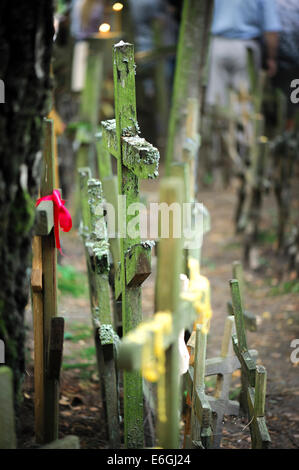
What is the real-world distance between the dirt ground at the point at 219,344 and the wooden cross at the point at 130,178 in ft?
1.59

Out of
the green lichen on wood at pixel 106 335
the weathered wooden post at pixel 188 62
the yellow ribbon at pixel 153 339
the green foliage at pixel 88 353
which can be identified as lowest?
the green foliage at pixel 88 353

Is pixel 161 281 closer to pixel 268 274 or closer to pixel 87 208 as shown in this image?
pixel 87 208

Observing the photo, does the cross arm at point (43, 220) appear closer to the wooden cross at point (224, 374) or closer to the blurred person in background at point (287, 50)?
the wooden cross at point (224, 374)

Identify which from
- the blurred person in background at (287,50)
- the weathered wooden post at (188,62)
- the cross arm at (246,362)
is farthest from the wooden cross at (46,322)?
the blurred person in background at (287,50)

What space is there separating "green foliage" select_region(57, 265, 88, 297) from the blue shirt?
165 inches

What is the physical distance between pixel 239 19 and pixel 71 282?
464cm

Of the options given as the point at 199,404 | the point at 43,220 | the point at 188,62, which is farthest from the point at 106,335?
the point at 188,62

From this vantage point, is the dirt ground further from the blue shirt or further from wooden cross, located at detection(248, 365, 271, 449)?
the blue shirt

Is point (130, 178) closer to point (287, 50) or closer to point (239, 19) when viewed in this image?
point (287, 50)

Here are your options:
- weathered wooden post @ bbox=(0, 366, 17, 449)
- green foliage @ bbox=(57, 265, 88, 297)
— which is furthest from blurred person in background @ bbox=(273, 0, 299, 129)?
weathered wooden post @ bbox=(0, 366, 17, 449)

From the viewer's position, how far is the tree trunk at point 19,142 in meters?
1.95

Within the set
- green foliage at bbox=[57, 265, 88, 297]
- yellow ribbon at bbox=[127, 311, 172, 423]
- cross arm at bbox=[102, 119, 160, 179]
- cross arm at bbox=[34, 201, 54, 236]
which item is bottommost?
green foliage at bbox=[57, 265, 88, 297]

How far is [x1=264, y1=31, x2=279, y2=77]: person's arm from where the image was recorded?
7.91 metres

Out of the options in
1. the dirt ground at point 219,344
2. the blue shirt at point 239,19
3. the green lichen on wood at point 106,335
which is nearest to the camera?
the green lichen on wood at point 106,335
